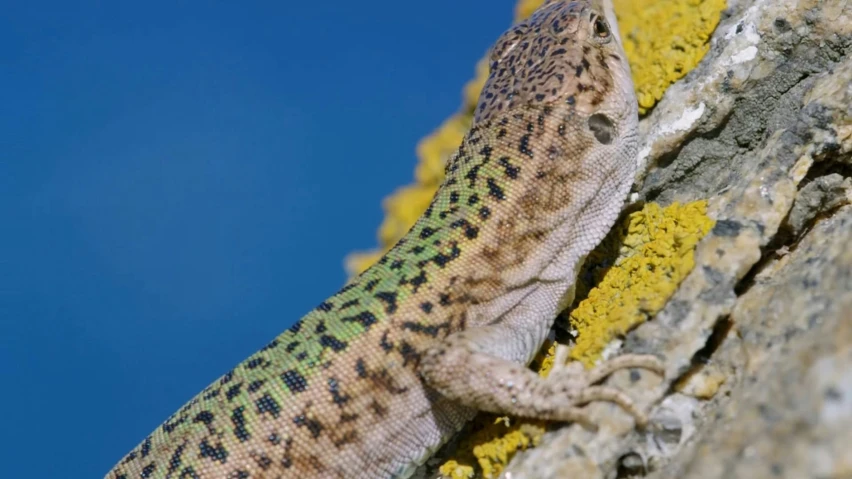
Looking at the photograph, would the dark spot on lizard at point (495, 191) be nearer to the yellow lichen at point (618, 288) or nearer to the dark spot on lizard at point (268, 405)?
the yellow lichen at point (618, 288)

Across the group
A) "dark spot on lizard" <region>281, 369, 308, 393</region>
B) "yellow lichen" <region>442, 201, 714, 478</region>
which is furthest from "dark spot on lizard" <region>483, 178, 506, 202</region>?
"dark spot on lizard" <region>281, 369, 308, 393</region>

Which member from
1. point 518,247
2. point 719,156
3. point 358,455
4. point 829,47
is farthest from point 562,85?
point 358,455

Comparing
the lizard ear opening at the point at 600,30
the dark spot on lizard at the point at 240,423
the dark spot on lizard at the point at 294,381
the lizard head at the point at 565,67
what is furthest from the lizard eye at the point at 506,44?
the dark spot on lizard at the point at 240,423

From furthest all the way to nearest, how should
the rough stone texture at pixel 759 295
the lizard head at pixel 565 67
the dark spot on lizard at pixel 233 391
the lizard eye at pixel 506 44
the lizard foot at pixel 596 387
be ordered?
the lizard eye at pixel 506 44, the lizard head at pixel 565 67, the dark spot on lizard at pixel 233 391, the lizard foot at pixel 596 387, the rough stone texture at pixel 759 295

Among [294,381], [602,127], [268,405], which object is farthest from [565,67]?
[268,405]

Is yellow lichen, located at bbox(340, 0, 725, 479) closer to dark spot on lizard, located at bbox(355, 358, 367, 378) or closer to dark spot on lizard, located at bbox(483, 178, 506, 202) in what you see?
dark spot on lizard, located at bbox(355, 358, 367, 378)

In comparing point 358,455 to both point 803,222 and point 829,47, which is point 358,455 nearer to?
point 803,222

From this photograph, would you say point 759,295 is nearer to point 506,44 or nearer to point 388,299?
point 388,299
